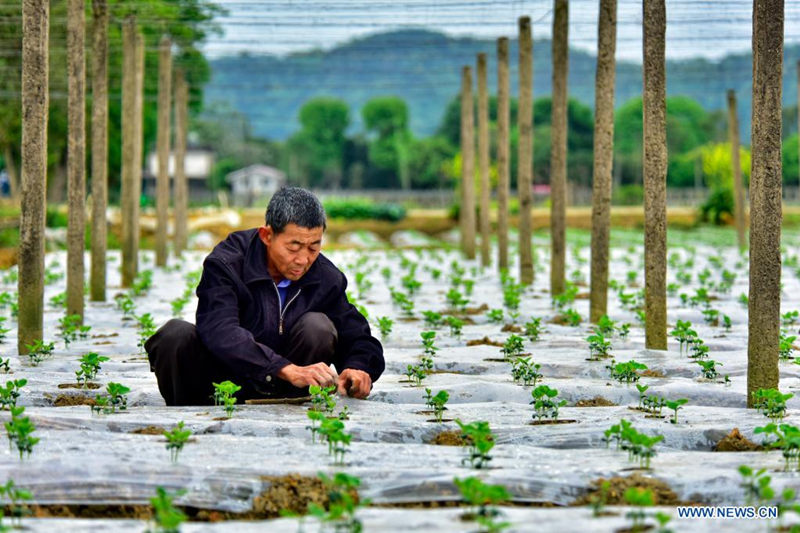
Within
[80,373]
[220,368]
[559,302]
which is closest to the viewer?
[220,368]

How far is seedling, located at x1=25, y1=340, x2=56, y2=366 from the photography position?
281 inches

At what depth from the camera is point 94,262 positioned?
11.5 m

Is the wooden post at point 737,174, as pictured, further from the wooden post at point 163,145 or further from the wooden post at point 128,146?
the wooden post at point 128,146

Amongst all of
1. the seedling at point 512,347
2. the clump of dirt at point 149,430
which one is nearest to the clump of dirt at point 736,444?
the clump of dirt at point 149,430

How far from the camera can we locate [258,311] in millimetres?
5422

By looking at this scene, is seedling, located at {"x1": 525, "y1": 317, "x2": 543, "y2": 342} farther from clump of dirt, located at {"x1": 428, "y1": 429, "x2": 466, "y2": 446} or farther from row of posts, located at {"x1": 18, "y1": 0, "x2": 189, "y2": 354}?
clump of dirt, located at {"x1": 428, "y1": 429, "x2": 466, "y2": 446}

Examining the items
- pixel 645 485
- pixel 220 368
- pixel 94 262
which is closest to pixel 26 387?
pixel 220 368

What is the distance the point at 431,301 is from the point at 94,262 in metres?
3.38

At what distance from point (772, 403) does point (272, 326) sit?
227 cm

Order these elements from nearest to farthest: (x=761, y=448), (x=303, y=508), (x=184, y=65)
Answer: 1. (x=303, y=508)
2. (x=761, y=448)
3. (x=184, y=65)

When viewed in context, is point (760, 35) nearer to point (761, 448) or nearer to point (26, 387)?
point (761, 448)

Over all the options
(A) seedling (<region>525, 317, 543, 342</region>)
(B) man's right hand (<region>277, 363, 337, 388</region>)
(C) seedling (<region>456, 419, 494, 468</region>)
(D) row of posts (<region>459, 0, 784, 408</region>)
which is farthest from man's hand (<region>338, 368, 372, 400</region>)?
(A) seedling (<region>525, 317, 543, 342</region>)

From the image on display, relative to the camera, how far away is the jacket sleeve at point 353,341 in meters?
5.50

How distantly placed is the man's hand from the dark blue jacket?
46mm
